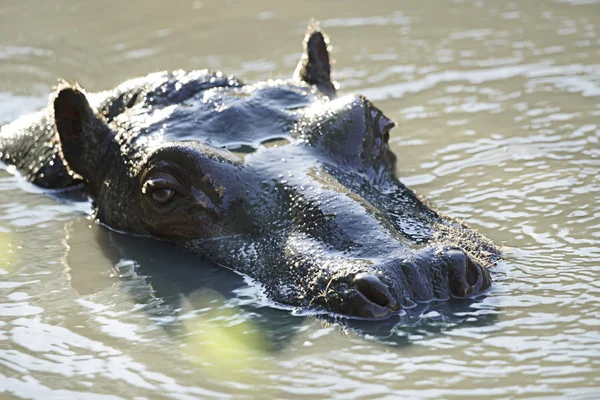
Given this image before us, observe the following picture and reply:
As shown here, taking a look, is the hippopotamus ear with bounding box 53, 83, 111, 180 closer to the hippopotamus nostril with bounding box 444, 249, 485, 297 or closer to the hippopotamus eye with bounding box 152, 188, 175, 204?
the hippopotamus eye with bounding box 152, 188, 175, 204

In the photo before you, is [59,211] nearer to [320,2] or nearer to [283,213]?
[283,213]

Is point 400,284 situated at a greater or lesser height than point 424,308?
greater

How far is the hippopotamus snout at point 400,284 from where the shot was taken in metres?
4.87

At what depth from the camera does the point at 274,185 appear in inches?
236

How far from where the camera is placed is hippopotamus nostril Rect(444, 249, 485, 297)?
4984 millimetres

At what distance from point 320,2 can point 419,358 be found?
1036cm

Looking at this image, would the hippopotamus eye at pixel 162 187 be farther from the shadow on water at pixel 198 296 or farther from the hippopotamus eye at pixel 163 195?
the shadow on water at pixel 198 296

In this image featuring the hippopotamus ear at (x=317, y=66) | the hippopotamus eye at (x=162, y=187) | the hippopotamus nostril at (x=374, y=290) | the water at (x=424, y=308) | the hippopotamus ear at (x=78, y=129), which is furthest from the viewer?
the hippopotamus ear at (x=317, y=66)

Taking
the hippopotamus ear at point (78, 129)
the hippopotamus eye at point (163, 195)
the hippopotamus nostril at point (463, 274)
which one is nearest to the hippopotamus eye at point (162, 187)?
the hippopotamus eye at point (163, 195)

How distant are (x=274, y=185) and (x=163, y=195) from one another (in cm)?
83

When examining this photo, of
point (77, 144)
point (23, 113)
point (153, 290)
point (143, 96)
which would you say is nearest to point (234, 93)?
point (143, 96)

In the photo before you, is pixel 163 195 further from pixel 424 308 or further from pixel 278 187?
pixel 424 308

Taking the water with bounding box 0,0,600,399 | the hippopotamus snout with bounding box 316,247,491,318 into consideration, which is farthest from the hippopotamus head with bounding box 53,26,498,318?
the water with bounding box 0,0,600,399

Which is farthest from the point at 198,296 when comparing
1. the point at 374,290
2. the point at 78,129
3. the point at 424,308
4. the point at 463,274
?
the point at 78,129
